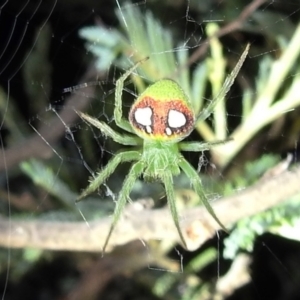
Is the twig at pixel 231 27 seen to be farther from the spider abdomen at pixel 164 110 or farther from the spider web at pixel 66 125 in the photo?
the spider abdomen at pixel 164 110

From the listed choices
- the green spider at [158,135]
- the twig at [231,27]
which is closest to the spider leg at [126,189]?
Answer: the green spider at [158,135]

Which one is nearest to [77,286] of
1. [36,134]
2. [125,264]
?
[125,264]

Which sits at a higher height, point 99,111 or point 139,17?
point 139,17

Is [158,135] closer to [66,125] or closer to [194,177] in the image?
[194,177]

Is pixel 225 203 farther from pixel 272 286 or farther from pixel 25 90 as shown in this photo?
pixel 25 90

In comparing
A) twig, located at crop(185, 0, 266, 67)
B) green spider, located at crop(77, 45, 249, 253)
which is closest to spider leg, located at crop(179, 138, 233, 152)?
green spider, located at crop(77, 45, 249, 253)

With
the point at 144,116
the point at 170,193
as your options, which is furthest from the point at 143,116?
the point at 170,193
